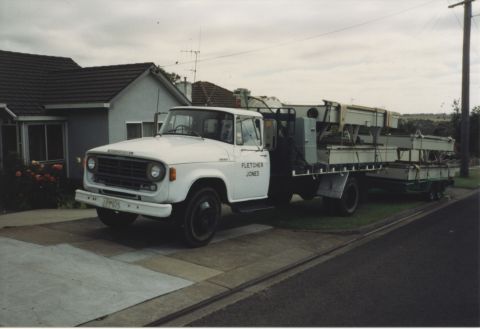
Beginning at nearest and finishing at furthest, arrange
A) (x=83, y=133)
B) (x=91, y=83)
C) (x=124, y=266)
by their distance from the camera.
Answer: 1. (x=124, y=266)
2. (x=83, y=133)
3. (x=91, y=83)

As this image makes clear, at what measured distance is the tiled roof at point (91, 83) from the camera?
1588cm

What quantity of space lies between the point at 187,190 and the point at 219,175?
76 cm

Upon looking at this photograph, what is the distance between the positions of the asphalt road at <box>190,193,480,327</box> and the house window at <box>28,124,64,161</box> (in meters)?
11.4

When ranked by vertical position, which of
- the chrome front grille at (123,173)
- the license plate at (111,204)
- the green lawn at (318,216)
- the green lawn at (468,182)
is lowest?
the green lawn at (468,182)

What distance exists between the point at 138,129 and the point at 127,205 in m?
10.3

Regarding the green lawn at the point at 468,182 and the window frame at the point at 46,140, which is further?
the green lawn at the point at 468,182

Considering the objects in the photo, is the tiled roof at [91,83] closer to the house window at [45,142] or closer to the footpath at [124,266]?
the house window at [45,142]

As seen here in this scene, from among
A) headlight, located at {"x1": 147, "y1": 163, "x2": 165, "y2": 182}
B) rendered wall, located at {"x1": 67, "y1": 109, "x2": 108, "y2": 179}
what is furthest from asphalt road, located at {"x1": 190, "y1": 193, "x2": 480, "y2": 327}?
rendered wall, located at {"x1": 67, "y1": 109, "x2": 108, "y2": 179}

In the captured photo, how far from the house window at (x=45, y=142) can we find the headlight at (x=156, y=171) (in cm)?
969

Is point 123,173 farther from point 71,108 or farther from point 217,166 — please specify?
point 71,108

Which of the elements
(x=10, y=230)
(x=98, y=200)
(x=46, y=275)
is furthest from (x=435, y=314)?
(x=10, y=230)

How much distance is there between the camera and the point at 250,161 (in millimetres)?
8719

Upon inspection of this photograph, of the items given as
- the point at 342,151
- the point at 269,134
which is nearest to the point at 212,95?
the point at 342,151

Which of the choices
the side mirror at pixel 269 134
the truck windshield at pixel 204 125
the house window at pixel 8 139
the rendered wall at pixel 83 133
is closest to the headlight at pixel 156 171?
the truck windshield at pixel 204 125
